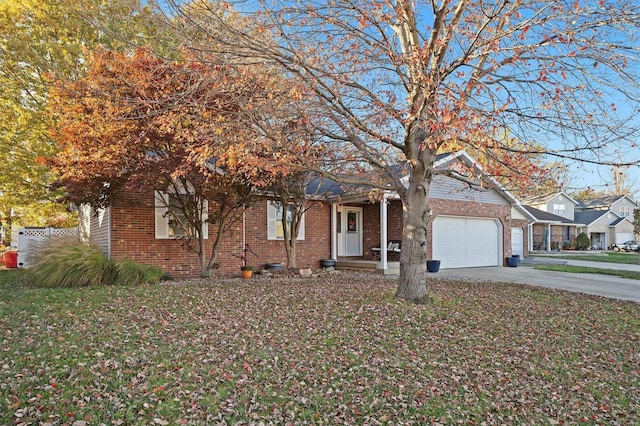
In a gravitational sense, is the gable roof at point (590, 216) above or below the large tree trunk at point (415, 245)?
above

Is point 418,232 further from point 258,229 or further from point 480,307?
point 258,229

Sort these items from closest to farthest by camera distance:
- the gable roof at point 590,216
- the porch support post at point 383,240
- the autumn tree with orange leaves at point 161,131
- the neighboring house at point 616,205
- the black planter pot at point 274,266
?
the autumn tree with orange leaves at point 161,131, the black planter pot at point 274,266, the porch support post at point 383,240, the gable roof at point 590,216, the neighboring house at point 616,205

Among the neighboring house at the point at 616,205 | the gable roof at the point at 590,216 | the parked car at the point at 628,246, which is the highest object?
the neighboring house at the point at 616,205

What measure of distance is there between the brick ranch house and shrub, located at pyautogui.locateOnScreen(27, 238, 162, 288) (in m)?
1.56

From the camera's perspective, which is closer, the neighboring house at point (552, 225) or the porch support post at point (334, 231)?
the porch support post at point (334, 231)

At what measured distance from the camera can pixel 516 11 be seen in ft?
21.4

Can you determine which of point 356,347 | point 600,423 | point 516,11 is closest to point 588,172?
point 516,11

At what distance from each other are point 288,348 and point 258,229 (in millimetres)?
9182

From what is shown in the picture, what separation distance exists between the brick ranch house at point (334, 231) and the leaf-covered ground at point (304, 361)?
162 inches

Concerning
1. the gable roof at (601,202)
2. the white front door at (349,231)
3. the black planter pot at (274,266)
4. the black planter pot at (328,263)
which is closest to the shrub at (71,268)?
the black planter pot at (274,266)

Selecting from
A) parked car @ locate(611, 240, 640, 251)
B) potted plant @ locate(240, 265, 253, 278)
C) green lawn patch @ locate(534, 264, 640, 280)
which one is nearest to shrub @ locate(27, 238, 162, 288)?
potted plant @ locate(240, 265, 253, 278)

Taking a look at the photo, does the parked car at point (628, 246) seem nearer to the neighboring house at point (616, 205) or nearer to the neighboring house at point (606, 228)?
the neighboring house at point (606, 228)

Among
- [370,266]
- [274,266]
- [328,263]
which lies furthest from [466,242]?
[274,266]

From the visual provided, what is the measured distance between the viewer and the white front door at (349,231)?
1675cm
